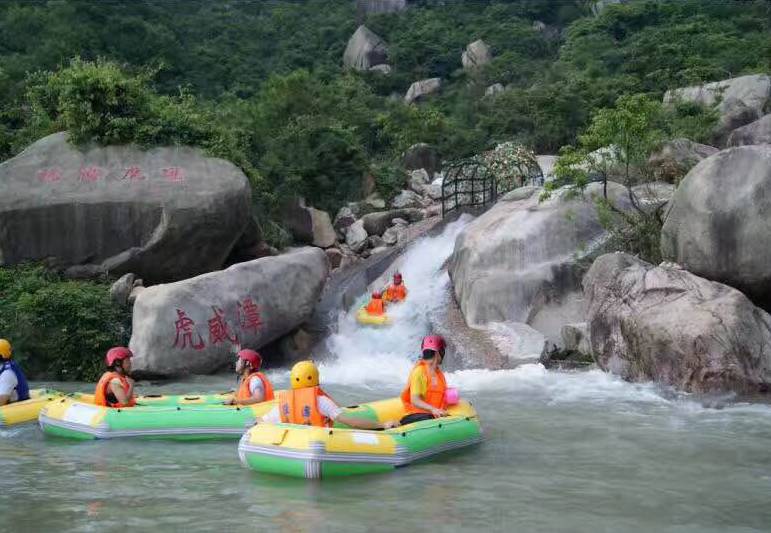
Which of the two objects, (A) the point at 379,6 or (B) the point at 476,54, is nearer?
(B) the point at 476,54

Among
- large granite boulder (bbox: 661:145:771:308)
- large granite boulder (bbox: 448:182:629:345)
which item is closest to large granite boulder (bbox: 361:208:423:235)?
large granite boulder (bbox: 448:182:629:345)

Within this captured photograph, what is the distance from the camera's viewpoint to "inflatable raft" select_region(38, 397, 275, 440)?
1003 centimetres

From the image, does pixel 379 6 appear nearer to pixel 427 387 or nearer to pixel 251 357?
pixel 251 357

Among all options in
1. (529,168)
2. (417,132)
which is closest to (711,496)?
(529,168)

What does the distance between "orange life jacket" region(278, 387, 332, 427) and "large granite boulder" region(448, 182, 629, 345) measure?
24.0ft

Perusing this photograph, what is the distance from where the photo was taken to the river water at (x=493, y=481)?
690 centimetres

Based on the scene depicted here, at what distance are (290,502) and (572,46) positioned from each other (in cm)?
3919

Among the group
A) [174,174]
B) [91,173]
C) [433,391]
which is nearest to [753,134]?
[174,174]

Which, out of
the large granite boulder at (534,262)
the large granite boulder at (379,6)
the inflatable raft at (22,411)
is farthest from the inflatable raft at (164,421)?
the large granite boulder at (379,6)

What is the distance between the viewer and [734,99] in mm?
25375

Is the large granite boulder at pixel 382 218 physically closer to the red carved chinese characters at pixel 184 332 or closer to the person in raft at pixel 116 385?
the red carved chinese characters at pixel 184 332

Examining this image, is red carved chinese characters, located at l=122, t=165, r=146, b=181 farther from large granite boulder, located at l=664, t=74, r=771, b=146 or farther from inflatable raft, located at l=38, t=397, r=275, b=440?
large granite boulder, located at l=664, t=74, r=771, b=146

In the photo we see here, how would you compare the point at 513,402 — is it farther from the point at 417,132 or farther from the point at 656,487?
the point at 417,132

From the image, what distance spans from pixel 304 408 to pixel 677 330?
227 inches
